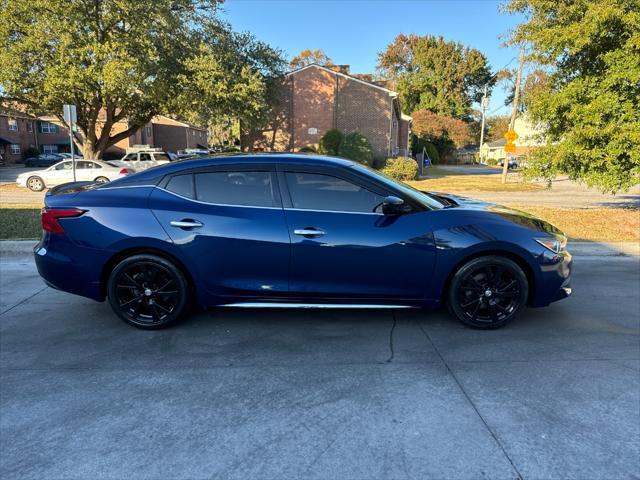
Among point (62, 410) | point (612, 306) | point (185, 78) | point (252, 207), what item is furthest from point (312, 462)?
point (185, 78)

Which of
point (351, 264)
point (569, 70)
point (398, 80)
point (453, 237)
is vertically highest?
point (398, 80)

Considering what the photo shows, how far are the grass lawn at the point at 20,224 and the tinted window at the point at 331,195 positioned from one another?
5.73 metres

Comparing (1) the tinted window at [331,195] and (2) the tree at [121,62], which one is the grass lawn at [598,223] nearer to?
(1) the tinted window at [331,195]

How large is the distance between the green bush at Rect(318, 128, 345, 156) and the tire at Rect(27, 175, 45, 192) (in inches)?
631

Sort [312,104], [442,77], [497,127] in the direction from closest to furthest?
[312,104] → [442,77] → [497,127]

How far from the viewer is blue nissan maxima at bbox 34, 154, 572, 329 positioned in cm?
402

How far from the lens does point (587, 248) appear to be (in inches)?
299

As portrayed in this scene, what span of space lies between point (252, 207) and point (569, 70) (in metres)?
8.86

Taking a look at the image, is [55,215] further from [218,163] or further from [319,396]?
[319,396]

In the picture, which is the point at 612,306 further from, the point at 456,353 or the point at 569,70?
the point at 569,70

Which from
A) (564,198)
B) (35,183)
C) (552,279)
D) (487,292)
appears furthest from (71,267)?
(564,198)

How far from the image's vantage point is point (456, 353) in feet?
12.4

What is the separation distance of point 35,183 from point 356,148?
16.8 meters

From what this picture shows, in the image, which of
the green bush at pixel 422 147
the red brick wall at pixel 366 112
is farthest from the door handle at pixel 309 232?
the green bush at pixel 422 147
